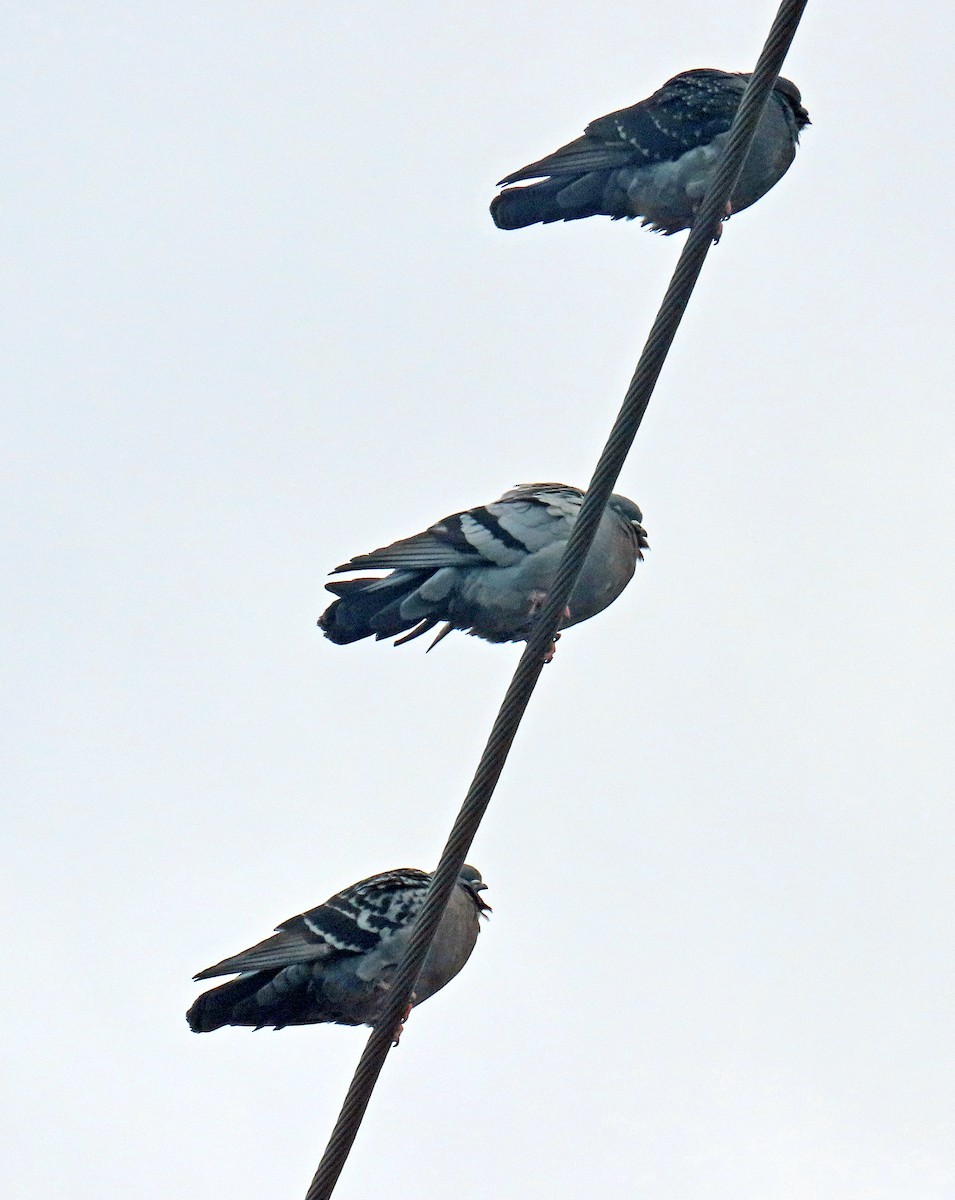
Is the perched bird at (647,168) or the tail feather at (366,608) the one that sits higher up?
the perched bird at (647,168)

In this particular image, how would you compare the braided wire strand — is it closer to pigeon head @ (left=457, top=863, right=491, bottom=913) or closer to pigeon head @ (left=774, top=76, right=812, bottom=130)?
pigeon head @ (left=457, top=863, right=491, bottom=913)

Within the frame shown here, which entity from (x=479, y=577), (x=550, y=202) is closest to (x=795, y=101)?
(x=550, y=202)

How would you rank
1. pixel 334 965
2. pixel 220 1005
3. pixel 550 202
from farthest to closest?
pixel 550 202 → pixel 334 965 → pixel 220 1005

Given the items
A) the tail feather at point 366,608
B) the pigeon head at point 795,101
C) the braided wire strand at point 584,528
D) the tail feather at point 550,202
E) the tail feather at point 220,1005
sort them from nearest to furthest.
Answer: the braided wire strand at point 584,528
the tail feather at point 220,1005
the tail feather at point 366,608
the tail feather at point 550,202
the pigeon head at point 795,101

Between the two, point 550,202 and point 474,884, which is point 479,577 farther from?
point 550,202

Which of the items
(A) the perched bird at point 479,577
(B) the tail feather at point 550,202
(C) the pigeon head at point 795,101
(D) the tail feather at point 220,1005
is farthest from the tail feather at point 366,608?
(C) the pigeon head at point 795,101

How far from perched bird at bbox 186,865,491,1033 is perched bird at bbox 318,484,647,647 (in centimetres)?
109

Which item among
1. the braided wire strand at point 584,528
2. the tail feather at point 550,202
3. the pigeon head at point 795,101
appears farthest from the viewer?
the pigeon head at point 795,101

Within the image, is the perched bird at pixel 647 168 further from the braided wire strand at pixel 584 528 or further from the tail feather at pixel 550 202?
the braided wire strand at pixel 584 528

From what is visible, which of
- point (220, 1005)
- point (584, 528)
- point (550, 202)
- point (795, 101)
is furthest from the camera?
point (795, 101)

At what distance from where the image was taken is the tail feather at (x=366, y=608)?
7.03 meters

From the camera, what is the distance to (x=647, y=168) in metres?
8.46

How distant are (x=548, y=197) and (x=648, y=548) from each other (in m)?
1.88

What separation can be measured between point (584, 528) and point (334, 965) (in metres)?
2.92
